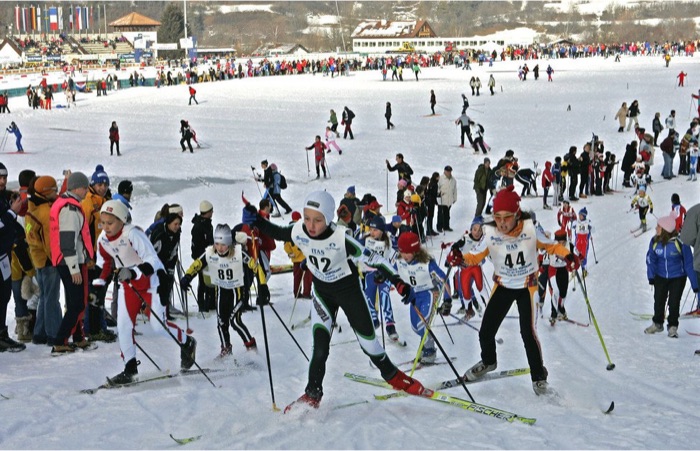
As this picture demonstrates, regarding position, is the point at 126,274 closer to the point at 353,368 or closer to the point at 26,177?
the point at 353,368

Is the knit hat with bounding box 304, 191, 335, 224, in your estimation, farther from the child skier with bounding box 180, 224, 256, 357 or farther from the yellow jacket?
the yellow jacket

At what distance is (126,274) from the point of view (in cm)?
602

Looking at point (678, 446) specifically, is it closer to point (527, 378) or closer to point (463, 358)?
point (527, 378)

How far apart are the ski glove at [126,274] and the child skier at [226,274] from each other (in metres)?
1.21

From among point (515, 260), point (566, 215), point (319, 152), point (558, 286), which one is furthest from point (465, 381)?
point (319, 152)

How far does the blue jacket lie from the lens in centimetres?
823

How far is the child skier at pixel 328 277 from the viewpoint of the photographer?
5461 mm

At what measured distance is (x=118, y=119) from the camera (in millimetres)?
34156

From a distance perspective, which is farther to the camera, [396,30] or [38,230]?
[396,30]

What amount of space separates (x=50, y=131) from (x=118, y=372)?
25989 mm

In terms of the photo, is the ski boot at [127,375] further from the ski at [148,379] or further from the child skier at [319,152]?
the child skier at [319,152]

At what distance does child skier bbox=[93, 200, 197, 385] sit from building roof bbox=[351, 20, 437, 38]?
438ft

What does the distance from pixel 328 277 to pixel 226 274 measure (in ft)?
6.88

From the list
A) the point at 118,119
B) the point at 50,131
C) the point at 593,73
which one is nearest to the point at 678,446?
the point at 50,131
